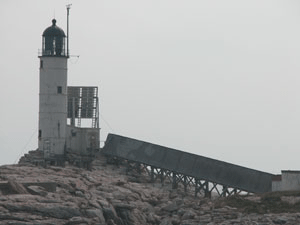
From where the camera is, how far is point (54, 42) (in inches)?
4090

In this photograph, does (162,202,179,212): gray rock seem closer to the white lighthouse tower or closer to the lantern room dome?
the white lighthouse tower

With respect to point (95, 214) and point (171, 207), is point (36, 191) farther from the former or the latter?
point (171, 207)

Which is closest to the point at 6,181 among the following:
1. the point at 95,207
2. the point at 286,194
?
the point at 95,207

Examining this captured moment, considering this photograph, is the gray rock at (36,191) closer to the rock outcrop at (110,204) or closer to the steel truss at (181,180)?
the rock outcrop at (110,204)

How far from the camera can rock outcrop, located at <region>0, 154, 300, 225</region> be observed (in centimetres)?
7762

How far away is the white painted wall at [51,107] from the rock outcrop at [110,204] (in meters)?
7.67

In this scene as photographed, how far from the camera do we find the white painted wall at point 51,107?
335ft

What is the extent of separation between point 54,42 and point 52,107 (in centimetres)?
590

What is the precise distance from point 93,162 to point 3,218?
95.3 ft

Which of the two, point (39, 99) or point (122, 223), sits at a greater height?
point (39, 99)

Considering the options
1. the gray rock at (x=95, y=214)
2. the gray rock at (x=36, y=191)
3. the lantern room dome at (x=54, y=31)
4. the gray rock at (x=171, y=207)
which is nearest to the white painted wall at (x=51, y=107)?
the lantern room dome at (x=54, y=31)

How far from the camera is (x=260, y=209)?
277 ft

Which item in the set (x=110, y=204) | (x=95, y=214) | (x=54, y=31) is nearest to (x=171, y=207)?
(x=110, y=204)

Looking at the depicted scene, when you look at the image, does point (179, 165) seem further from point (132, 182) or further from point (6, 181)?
point (6, 181)
